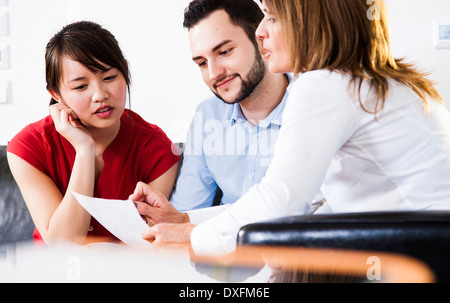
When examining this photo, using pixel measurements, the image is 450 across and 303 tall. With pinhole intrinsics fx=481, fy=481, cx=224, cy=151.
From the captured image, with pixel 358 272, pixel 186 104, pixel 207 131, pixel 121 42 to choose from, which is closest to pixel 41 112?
pixel 121 42

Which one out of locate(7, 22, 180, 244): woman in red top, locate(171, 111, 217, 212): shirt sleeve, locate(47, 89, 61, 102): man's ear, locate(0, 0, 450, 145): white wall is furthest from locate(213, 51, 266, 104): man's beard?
locate(47, 89, 61, 102): man's ear

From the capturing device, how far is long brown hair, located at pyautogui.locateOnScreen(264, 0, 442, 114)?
34.3 inches

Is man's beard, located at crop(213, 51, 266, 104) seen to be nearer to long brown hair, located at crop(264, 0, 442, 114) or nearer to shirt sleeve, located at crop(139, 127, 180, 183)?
shirt sleeve, located at crop(139, 127, 180, 183)

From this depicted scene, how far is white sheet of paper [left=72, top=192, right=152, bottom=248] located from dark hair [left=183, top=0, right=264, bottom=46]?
838mm

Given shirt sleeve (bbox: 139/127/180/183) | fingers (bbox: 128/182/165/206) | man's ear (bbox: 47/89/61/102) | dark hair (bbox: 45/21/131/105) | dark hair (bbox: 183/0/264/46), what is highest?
dark hair (bbox: 183/0/264/46)

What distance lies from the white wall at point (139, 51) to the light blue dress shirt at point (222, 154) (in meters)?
0.38

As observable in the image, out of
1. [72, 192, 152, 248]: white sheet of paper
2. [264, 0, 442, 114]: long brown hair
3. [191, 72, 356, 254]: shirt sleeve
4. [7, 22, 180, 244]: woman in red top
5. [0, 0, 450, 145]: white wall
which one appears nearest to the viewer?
[191, 72, 356, 254]: shirt sleeve

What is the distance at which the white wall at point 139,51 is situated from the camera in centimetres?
201

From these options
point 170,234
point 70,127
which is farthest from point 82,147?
point 170,234

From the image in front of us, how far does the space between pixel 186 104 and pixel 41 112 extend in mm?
699

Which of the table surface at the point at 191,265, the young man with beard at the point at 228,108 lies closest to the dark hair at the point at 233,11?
the young man with beard at the point at 228,108

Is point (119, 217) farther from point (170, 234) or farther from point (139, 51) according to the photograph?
point (139, 51)
